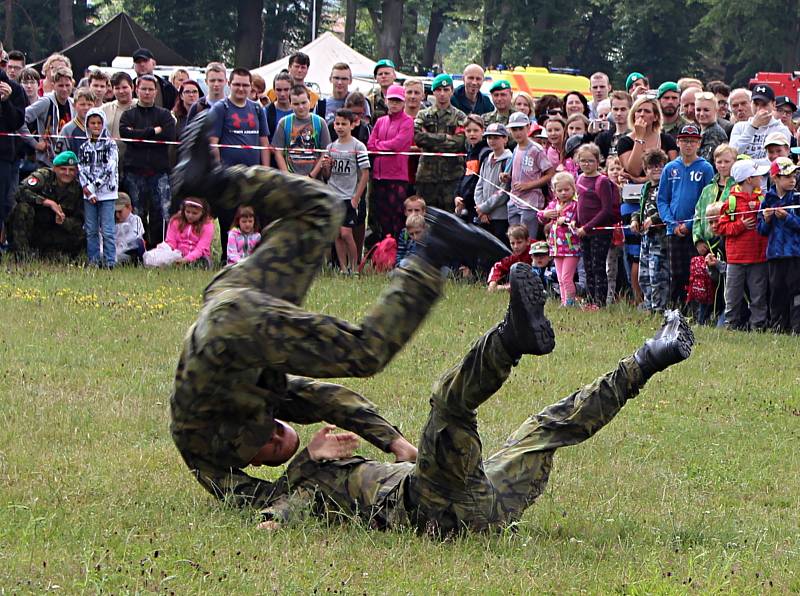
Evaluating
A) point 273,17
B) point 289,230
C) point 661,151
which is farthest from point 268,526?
point 273,17

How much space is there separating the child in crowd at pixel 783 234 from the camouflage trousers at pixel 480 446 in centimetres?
629

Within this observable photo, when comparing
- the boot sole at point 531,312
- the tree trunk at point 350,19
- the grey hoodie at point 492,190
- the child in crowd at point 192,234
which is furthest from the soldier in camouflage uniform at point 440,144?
the tree trunk at point 350,19

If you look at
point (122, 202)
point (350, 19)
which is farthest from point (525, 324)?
point (350, 19)

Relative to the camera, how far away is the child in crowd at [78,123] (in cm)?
1498

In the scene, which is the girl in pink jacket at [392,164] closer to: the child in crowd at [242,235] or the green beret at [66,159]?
the child in crowd at [242,235]

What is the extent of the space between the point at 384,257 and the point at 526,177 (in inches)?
74.4

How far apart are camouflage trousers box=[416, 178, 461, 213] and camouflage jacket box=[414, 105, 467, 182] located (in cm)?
8

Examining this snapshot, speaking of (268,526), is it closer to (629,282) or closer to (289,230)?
(289,230)

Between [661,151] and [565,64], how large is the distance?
1730 inches

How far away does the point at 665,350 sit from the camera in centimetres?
593

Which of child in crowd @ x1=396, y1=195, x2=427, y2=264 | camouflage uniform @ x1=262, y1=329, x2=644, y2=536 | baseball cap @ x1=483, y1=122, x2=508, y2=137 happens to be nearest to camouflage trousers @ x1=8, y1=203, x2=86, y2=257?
child in crowd @ x1=396, y1=195, x2=427, y2=264

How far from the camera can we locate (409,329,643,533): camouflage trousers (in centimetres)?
552

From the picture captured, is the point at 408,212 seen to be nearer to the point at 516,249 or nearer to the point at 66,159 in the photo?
the point at 516,249

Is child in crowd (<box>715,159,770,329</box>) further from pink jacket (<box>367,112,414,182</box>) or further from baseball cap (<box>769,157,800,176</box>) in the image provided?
pink jacket (<box>367,112,414,182</box>)
